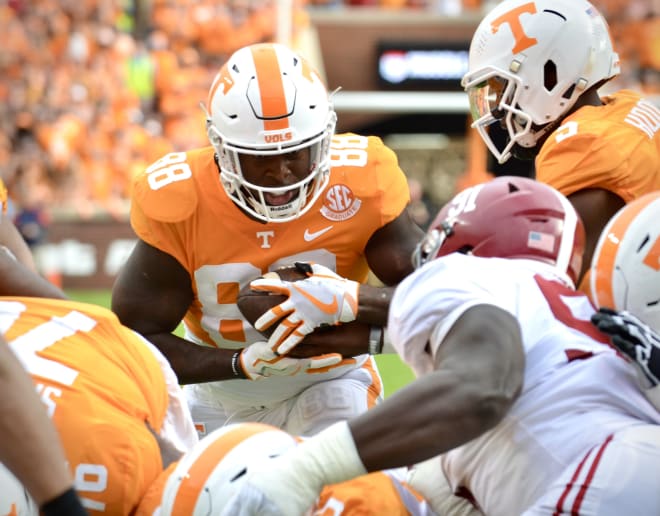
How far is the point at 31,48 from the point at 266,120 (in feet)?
41.9

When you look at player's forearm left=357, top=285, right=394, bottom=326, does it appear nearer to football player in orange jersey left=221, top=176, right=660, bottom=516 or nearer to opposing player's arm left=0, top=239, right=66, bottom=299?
football player in orange jersey left=221, top=176, right=660, bottom=516

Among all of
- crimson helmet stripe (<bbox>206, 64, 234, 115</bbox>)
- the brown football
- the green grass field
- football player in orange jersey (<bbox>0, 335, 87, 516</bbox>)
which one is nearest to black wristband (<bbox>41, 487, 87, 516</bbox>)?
football player in orange jersey (<bbox>0, 335, 87, 516</bbox>)

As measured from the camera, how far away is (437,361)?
229cm

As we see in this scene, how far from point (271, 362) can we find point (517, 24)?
4.97 feet

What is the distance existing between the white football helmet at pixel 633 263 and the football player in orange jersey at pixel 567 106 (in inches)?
35.8

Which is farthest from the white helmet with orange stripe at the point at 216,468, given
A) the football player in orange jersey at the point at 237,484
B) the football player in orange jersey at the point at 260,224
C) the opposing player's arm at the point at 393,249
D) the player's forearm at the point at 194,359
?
the opposing player's arm at the point at 393,249

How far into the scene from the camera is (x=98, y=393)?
2.74 metres

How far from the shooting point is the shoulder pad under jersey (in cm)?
371

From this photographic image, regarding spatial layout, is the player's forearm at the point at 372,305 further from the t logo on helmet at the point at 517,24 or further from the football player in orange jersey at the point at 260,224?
the t logo on helmet at the point at 517,24

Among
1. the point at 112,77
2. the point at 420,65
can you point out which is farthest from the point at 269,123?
the point at 420,65

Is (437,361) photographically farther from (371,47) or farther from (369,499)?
(371,47)

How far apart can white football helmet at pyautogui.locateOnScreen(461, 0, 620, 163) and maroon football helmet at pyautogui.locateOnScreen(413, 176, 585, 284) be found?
143 cm

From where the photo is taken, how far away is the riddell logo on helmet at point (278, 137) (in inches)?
143

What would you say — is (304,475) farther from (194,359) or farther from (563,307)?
(194,359)
